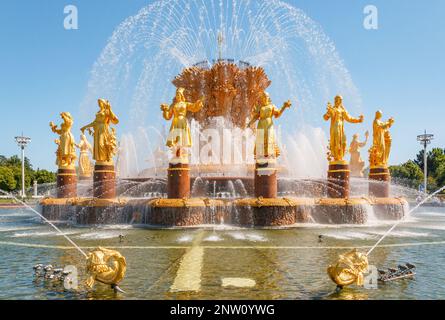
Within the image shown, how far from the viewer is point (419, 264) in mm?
8266

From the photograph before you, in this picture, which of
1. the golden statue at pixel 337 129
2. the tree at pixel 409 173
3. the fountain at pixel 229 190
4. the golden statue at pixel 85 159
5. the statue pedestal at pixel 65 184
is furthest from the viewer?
the tree at pixel 409 173

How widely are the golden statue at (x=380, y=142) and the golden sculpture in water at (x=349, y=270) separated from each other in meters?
14.7

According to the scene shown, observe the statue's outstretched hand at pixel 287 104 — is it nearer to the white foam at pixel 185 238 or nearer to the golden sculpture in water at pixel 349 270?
the white foam at pixel 185 238

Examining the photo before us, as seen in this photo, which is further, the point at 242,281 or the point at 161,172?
the point at 161,172

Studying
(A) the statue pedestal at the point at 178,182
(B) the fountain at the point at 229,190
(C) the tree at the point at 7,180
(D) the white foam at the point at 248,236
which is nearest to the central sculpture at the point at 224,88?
(B) the fountain at the point at 229,190

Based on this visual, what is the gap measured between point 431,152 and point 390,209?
8306 cm

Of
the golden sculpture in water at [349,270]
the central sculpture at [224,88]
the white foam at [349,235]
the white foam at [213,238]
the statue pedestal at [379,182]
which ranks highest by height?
the central sculpture at [224,88]

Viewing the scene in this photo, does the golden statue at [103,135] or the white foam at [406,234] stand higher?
the golden statue at [103,135]

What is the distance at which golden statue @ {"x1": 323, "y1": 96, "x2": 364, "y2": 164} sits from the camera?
17.5m

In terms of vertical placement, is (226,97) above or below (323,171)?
above

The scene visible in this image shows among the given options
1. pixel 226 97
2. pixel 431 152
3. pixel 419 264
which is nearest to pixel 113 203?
pixel 226 97

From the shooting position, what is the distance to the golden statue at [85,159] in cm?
2572
